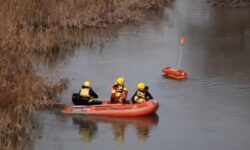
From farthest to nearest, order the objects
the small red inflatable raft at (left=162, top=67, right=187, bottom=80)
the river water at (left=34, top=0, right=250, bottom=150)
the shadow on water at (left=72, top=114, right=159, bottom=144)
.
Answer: the small red inflatable raft at (left=162, top=67, right=187, bottom=80) → the shadow on water at (left=72, top=114, right=159, bottom=144) → the river water at (left=34, top=0, right=250, bottom=150)

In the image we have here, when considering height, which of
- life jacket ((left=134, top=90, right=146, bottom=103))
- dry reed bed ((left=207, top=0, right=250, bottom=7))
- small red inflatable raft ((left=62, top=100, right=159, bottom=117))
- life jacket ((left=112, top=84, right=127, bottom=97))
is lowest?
small red inflatable raft ((left=62, top=100, right=159, bottom=117))

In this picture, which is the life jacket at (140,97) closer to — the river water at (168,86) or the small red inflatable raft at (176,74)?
the river water at (168,86)

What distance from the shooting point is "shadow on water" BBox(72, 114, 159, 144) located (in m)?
14.4

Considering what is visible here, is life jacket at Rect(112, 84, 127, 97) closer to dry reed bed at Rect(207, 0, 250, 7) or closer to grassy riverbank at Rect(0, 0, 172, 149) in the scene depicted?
grassy riverbank at Rect(0, 0, 172, 149)

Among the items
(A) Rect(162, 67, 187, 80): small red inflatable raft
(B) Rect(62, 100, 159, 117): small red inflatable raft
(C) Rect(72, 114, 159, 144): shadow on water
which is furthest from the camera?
(A) Rect(162, 67, 187, 80): small red inflatable raft

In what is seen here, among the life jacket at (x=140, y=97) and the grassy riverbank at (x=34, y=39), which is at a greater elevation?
the grassy riverbank at (x=34, y=39)

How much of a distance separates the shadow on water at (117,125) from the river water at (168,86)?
22 mm

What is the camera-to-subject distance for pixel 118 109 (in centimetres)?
1547

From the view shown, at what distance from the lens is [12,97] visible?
43.8 feet

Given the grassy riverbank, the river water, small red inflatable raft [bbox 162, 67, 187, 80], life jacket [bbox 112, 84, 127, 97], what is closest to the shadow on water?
the river water

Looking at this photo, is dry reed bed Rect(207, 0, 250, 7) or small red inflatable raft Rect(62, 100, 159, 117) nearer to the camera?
small red inflatable raft Rect(62, 100, 159, 117)

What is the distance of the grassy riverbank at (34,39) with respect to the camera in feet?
43.9

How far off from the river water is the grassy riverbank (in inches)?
22.7

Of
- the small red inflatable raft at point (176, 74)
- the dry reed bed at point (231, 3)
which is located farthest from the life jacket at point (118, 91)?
the dry reed bed at point (231, 3)
